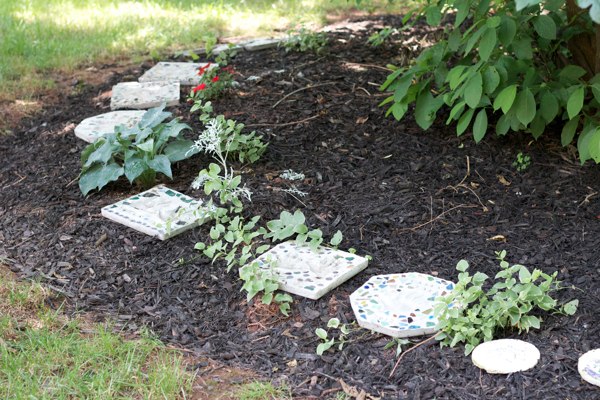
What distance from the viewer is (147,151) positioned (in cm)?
395

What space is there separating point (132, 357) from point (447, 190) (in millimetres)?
1747

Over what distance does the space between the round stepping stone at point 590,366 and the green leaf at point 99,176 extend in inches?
93.0

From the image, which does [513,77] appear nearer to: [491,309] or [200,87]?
[491,309]

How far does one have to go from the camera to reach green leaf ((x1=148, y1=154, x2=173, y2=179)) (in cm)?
388

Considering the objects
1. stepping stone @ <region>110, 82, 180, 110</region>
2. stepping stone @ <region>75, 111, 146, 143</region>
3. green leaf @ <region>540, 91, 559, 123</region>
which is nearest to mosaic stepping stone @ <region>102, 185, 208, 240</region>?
stepping stone @ <region>75, 111, 146, 143</region>

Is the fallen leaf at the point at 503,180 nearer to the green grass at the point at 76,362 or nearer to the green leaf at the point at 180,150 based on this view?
the green leaf at the point at 180,150

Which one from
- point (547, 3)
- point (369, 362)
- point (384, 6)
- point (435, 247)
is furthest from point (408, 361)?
→ point (384, 6)

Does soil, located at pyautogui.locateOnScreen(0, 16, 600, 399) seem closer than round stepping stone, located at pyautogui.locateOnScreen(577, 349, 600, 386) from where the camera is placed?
No

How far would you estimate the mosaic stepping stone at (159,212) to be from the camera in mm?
3609

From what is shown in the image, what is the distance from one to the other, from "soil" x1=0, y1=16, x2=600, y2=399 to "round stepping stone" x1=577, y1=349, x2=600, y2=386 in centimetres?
4

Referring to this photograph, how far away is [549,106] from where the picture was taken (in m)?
3.67

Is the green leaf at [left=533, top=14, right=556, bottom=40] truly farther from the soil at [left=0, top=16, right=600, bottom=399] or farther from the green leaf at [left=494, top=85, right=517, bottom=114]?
the soil at [left=0, top=16, right=600, bottom=399]

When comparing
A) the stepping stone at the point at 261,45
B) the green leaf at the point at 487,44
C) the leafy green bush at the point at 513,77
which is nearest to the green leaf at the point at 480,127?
the leafy green bush at the point at 513,77

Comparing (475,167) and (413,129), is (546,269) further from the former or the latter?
(413,129)
